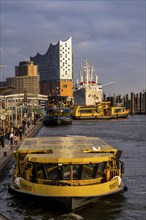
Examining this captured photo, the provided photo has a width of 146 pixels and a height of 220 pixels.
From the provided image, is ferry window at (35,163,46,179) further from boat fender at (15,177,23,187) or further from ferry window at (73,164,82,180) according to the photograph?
boat fender at (15,177,23,187)

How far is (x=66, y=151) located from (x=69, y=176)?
2354 millimetres

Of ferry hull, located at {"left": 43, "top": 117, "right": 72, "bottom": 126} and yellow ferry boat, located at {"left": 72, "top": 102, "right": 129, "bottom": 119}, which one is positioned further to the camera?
yellow ferry boat, located at {"left": 72, "top": 102, "right": 129, "bottom": 119}

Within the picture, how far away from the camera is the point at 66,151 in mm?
22484

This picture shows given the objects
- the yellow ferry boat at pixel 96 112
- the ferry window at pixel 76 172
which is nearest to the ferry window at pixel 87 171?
the ferry window at pixel 76 172

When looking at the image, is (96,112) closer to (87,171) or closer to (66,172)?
(87,171)

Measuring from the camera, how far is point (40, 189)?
2045 centimetres

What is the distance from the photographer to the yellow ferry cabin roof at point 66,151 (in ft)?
66.9

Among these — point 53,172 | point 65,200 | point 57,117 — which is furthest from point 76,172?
point 57,117

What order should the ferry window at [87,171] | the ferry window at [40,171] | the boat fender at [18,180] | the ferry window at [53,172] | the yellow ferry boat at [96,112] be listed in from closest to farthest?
the ferry window at [53,172] → the ferry window at [87,171] → the ferry window at [40,171] → the boat fender at [18,180] → the yellow ferry boat at [96,112]

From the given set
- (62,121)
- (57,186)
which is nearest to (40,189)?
(57,186)

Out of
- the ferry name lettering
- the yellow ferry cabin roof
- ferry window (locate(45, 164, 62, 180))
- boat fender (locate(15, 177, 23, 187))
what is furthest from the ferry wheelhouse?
ferry window (locate(45, 164, 62, 180))

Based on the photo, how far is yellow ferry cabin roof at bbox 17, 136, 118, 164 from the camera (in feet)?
66.9

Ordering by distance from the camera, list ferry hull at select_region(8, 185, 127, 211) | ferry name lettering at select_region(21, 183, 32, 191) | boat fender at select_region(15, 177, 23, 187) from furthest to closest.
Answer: boat fender at select_region(15, 177, 23, 187) → ferry name lettering at select_region(21, 183, 32, 191) → ferry hull at select_region(8, 185, 127, 211)

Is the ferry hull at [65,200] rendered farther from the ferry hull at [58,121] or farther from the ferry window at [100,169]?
the ferry hull at [58,121]
